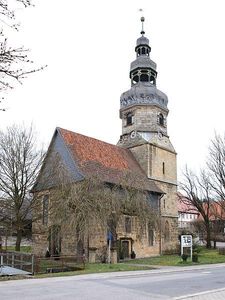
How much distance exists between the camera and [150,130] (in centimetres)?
4228

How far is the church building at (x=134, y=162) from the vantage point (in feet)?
109

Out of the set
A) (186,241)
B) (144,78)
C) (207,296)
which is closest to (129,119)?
(144,78)

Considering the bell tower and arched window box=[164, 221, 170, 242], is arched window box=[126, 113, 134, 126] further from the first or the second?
arched window box=[164, 221, 170, 242]

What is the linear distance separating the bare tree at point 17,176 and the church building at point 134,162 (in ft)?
4.36

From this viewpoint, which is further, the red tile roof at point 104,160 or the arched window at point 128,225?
the arched window at point 128,225

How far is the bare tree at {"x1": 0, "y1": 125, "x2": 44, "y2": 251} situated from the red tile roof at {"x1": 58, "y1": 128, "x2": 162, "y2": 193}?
3.39m

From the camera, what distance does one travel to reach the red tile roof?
32594 mm

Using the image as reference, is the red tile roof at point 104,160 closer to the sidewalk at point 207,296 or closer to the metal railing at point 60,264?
the metal railing at point 60,264

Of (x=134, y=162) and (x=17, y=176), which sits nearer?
(x=17, y=176)

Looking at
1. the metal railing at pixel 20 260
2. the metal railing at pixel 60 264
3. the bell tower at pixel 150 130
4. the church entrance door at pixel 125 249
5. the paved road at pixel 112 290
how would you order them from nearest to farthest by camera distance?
1. the paved road at pixel 112 290
2. the metal railing at pixel 20 260
3. the metal railing at pixel 60 264
4. the church entrance door at pixel 125 249
5. the bell tower at pixel 150 130

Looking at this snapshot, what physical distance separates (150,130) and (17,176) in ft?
53.4

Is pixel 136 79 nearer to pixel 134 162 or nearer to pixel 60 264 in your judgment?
pixel 134 162

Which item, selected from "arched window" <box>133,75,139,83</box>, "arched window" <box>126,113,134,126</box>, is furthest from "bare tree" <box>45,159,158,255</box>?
"arched window" <box>133,75,139,83</box>

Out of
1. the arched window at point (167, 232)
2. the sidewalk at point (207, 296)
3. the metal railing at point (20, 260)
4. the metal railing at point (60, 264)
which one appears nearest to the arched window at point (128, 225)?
the arched window at point (167, 232)
